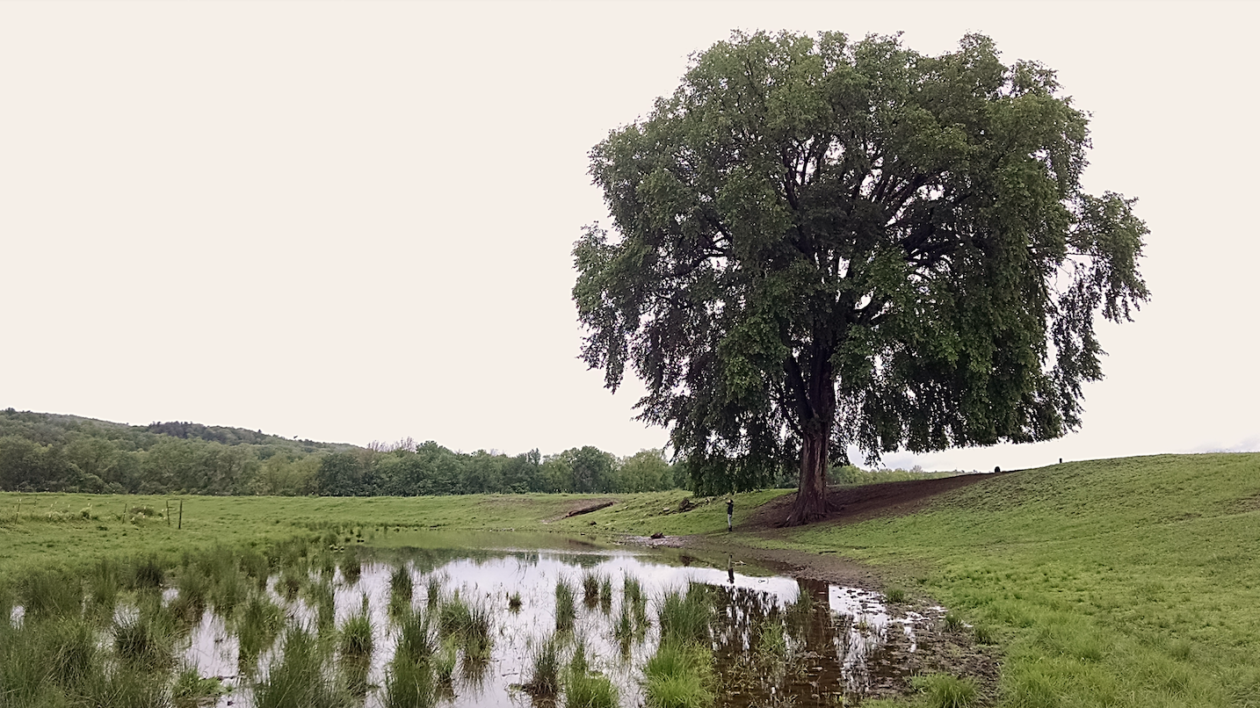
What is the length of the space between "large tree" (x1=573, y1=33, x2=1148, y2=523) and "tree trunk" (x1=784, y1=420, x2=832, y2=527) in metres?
0.08

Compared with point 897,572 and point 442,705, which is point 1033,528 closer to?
point 897,572

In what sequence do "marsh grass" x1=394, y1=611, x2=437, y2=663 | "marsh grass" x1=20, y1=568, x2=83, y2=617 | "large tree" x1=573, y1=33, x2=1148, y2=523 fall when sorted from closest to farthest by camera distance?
"marsh grass" x1=394, y1=611, x2=437, y2=663, "marsh grass" x1=20, y1=568, x2=83, y2=617, "large tree" x1=573, y1=33, x2=1148, y2=523

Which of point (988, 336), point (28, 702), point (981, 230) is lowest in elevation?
point (28, 702)

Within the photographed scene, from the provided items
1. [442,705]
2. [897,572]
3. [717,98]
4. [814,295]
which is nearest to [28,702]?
[442,705]

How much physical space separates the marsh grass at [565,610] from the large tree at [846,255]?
462 inches

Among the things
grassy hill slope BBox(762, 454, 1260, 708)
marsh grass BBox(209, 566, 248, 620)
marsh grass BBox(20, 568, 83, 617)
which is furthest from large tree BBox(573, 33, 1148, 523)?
marsh grass BBox(20, 568, 83, 617)

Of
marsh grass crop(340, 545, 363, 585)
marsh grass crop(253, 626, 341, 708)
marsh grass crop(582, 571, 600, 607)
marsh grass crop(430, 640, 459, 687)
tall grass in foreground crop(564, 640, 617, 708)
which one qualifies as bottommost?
marsh grass crop(340, 545, 363, 585)

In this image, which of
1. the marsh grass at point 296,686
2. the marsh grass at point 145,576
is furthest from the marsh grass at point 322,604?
the marsh grass at point 145,576

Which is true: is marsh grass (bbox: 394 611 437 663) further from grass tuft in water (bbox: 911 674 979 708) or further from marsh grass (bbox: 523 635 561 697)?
grass tuft in water (bbox: 911 674 979 708)

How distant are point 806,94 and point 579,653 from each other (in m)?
19.2

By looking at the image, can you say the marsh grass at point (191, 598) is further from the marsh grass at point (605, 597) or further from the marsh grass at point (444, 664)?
the marsh grass at point (605, 597)

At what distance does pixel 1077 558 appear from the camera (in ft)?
43.7

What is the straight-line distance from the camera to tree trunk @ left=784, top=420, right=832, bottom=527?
25.3m

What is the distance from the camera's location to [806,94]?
21312mm
